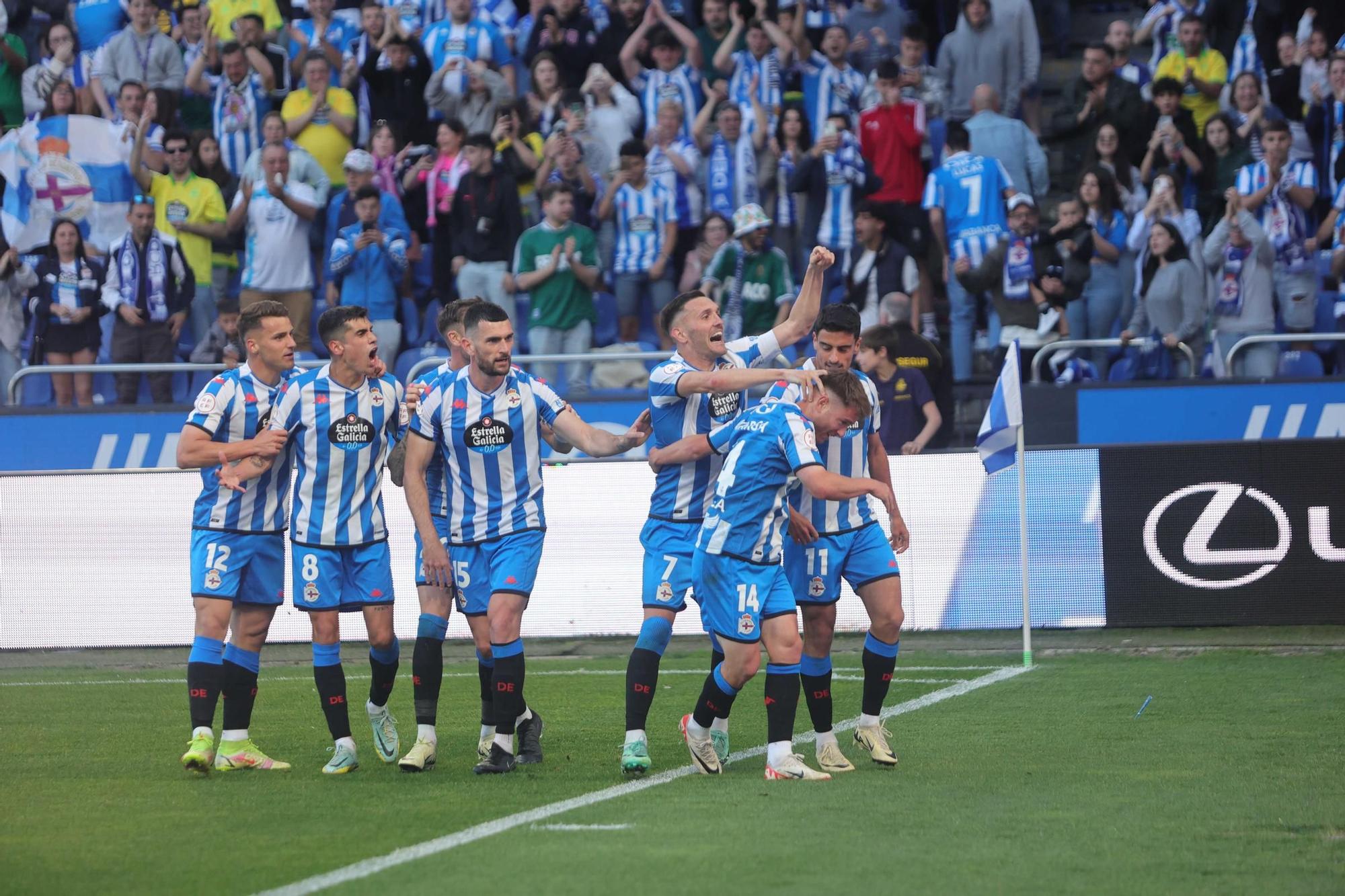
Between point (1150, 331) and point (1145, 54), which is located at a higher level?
point (1145, 54)

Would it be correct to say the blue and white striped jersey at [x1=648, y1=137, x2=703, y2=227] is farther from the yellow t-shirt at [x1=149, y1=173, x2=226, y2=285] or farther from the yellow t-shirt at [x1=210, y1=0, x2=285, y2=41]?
the yellow t-shirt at [x1=210, y1=0, x2=285, y2=41]

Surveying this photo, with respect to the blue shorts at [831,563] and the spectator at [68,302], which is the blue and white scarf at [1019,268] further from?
the spectator at [68,302]

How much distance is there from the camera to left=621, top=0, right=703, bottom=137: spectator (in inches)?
666

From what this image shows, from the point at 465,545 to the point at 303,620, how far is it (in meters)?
6.14

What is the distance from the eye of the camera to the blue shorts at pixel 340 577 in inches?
325

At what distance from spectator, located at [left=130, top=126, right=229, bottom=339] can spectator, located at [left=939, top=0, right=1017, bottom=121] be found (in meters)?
7.51

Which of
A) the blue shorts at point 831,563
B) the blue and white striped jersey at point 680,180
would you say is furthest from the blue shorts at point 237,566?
the blue and white striped jersey at point 680,180

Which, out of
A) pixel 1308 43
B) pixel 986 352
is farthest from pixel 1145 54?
pixel 986 352

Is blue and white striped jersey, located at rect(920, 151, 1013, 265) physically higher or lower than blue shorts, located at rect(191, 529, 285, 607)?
higher

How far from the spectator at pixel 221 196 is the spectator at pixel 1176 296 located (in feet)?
28.9

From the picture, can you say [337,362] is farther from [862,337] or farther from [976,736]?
[862,337]

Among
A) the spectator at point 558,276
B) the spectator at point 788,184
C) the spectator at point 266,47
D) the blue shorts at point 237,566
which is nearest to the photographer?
the blue shorts at point 237,566

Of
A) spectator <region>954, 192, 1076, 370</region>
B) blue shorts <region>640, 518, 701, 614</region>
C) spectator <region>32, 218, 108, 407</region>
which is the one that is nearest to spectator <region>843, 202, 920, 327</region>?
spectator <region>954, 192, 1076, 370</region>

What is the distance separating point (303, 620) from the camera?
14008 mm
